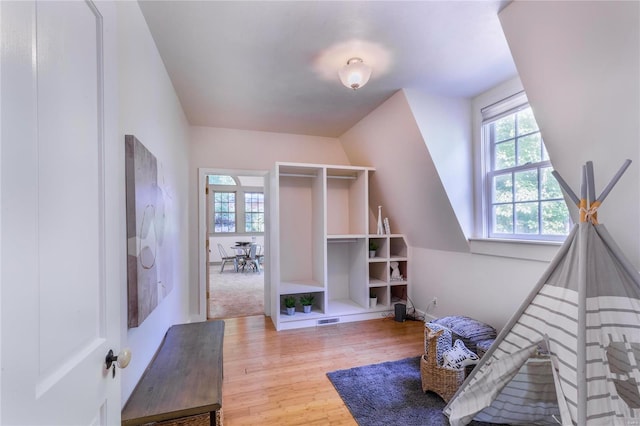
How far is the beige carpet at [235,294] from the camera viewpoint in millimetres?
4469

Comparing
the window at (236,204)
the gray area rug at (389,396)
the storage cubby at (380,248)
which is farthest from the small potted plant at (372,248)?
the window at (236,204)

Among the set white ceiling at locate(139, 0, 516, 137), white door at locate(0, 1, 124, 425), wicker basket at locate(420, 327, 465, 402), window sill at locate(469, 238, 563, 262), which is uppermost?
white ceiling at locate(139, 0, 516, 137)

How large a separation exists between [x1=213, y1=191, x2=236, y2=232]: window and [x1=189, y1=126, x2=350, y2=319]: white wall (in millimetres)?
5566

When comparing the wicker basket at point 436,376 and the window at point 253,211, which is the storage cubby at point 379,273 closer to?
the wicker basket at point 436,376

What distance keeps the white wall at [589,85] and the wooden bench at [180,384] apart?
2507 mm

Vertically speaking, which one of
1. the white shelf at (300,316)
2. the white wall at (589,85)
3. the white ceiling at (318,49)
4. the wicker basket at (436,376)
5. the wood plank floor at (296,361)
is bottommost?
the wood plank floor at (296,361)

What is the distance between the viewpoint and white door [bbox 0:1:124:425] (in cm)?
54

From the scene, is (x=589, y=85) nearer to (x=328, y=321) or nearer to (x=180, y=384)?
(x=180, y=384)

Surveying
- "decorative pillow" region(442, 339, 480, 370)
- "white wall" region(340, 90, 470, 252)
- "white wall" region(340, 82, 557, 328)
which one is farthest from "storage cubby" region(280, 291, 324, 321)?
"decorative pillow" region(442, 339, 480, 370)

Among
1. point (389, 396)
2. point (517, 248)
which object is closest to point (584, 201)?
point (517, 248)

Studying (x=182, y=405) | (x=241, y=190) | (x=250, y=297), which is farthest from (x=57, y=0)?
(x=241, y=190)

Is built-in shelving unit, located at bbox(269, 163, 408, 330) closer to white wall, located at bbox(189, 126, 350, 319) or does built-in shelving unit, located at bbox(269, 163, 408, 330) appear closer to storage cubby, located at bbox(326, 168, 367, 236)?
storage cubby, located at bbox(326, 168, 367, 236)

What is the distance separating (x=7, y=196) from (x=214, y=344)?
6.19ft

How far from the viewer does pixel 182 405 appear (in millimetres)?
1405
